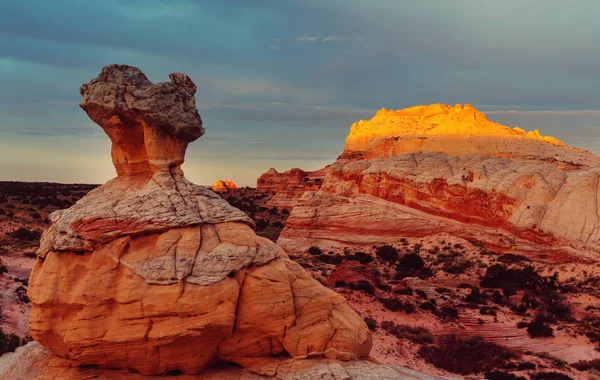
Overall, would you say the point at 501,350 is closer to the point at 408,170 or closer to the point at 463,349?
the point at 463,349

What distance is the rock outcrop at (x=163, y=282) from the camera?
8.99 m

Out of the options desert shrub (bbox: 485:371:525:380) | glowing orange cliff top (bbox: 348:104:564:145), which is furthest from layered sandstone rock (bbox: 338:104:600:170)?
desert shrub (bbox: 485:371:525:380)

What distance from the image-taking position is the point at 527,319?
882 inches

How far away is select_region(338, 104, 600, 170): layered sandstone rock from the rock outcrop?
190ft

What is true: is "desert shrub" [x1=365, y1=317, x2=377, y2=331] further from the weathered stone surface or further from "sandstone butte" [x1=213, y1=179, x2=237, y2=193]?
"sandstone butte" [x1=213, y1=179, x2=237, y2=193]

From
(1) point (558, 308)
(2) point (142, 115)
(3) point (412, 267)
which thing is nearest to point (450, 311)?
(1) point (558, 308)

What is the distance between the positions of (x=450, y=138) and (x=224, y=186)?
170ft

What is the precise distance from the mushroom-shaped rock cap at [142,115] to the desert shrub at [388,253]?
26161 mm

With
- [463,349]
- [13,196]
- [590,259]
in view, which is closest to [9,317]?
[463,349]

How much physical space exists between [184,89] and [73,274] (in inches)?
188

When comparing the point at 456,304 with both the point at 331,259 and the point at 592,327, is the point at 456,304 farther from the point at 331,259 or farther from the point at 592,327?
the point at 331,259

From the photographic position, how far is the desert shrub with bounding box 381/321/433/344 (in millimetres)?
18875

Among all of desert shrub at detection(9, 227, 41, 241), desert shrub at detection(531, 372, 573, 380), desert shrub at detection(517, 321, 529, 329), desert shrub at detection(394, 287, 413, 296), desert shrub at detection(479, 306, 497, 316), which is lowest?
desert shrub at detection(531, 372, 573, 380)

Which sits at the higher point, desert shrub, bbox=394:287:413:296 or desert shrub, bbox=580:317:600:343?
desert shrub, bbox=394:287:413:296
